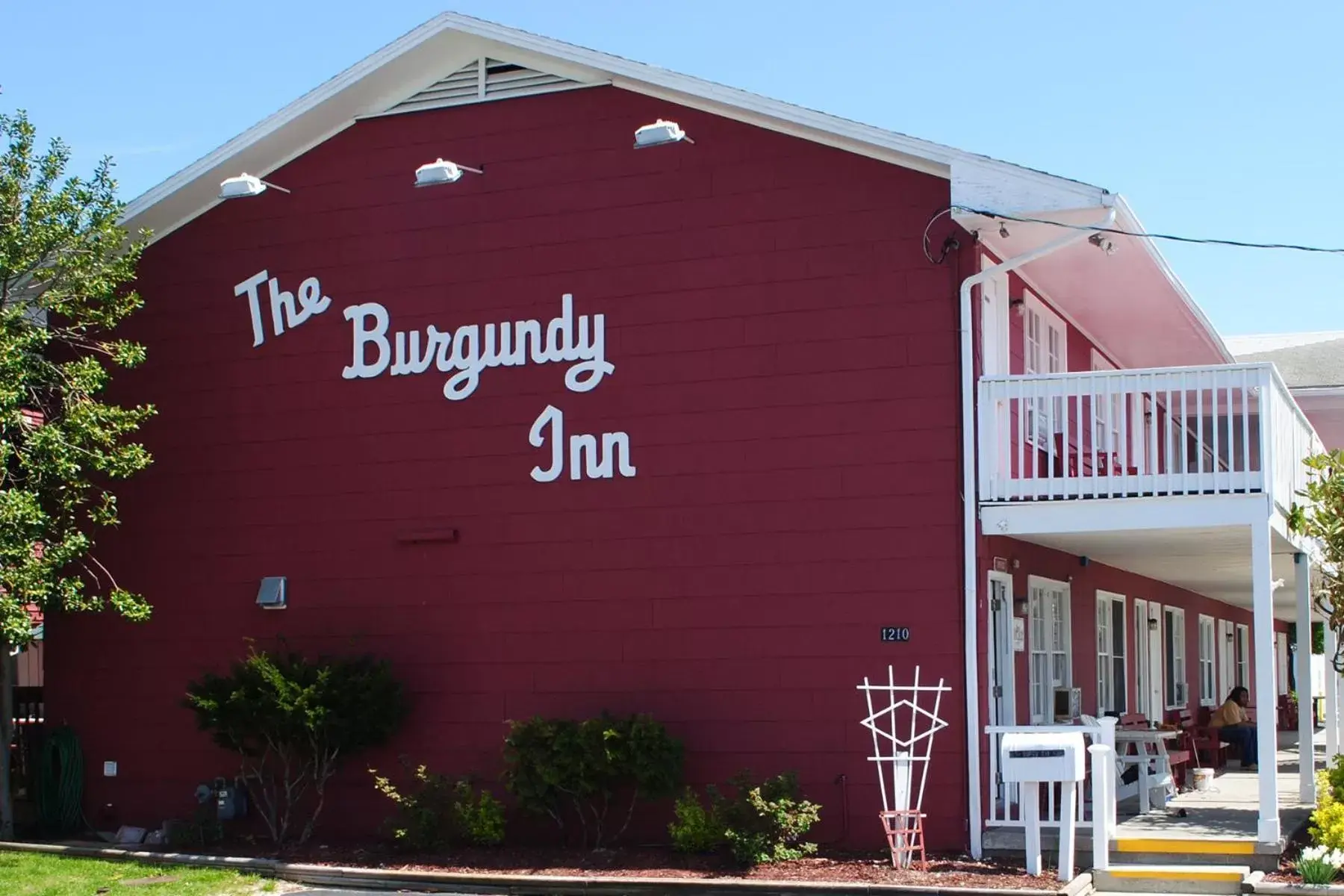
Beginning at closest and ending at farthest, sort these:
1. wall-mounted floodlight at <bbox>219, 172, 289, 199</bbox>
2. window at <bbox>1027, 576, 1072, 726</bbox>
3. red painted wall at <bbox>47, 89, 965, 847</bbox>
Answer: red painted wall at <bbox>47, 89, 965, 847</bbox> → wall-mounted floodlight at <bbox>219, 172, 289, 199</bbox> → window at <bbox>1027, 576, 1072, 726</bbox>

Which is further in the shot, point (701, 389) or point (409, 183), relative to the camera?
point (409, 183)

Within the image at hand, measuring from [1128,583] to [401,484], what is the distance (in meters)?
10.1

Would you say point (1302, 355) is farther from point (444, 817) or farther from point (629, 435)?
point (444, 817)

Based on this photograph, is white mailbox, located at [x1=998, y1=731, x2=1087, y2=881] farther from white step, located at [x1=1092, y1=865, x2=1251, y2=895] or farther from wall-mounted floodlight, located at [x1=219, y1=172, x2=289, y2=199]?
wall-mounted floodlight, located at [x1=219, y1=172, x2=289, y2=199]

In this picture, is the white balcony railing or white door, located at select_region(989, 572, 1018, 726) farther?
white door, located at select_region(989, 572, 1018, 726)

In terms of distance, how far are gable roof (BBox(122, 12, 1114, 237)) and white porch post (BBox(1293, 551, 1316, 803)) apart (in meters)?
4.99

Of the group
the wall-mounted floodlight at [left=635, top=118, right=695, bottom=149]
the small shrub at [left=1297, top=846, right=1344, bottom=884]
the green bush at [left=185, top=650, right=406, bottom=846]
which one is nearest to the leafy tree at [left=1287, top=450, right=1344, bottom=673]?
the small shrub at [left=1297, top=846, right=1344, bottom=884]

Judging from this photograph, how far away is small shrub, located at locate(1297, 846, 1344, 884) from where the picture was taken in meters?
11.9

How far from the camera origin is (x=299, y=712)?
48.6ft

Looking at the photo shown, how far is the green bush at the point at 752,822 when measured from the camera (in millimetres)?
13344

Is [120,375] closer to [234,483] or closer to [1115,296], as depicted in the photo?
[234,483]

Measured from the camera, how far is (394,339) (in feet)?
52.8

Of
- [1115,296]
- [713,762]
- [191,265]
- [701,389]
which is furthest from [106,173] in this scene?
[1115,296]

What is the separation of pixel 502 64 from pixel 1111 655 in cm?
1044
